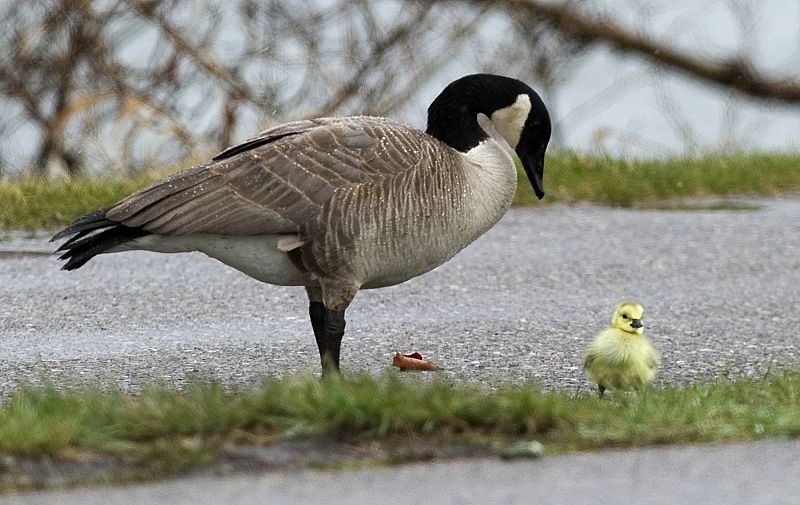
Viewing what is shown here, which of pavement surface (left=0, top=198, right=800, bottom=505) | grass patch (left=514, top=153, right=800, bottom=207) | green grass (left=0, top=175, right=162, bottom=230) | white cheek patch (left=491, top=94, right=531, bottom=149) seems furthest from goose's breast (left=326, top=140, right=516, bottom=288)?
grass patch (left=514, top=153, right=800, bottom=207)

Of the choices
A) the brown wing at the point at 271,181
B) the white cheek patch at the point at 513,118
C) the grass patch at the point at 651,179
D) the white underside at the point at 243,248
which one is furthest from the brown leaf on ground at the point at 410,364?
the grass patch at the point at 651,179

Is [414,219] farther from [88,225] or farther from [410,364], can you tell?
[88,225]

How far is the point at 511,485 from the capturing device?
3982 millimetres

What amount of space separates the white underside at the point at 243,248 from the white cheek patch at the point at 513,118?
1114 millimetres

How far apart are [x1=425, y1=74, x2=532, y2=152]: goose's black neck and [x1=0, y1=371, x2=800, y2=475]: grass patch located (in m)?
1.59

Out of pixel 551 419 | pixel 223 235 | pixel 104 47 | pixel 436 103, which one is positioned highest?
pixel 104 47

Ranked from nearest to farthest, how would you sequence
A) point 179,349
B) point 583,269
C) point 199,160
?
1. point 179,349
2. point 583,269
3. point 199,160

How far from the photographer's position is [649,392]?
5324mm

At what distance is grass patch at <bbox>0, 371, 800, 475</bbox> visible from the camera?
165 inches

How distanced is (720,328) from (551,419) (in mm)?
2714

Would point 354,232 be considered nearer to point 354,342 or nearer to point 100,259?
point 354,342

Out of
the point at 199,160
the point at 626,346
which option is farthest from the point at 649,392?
the point at 199,160

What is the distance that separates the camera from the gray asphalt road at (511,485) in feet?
12.6

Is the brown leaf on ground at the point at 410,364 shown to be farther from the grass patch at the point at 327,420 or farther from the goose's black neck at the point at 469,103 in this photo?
the grass patch at the point at 327,420
